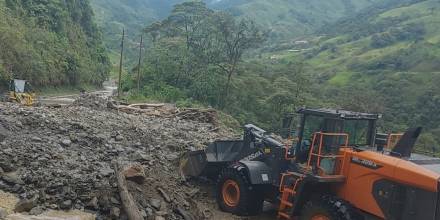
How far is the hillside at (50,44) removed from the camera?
37.1 meters

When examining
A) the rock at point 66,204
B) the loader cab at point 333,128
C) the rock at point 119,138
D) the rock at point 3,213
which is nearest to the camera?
the rock at point 3,213

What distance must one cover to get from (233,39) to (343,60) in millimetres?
48025

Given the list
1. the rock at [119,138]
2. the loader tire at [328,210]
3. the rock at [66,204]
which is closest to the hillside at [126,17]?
the rock at [119,138]

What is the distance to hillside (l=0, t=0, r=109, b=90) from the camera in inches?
1460

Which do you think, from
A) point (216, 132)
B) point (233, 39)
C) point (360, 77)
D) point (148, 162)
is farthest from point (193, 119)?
point (360, 77)

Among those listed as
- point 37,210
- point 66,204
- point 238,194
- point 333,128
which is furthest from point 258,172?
point 37,210

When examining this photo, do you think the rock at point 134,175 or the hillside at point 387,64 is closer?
the rock at point 134,175

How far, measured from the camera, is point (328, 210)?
319 inches

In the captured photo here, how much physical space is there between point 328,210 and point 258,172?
2083 millimetres

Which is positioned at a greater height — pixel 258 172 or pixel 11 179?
pixel 258 172

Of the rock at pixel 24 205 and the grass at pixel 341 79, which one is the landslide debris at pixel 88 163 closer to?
the rock at pixel 24 205

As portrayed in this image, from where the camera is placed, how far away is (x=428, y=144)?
35.1m

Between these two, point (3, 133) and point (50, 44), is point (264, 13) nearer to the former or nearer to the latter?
point (50, 44)

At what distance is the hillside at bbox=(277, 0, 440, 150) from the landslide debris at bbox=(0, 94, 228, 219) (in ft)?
91.3
